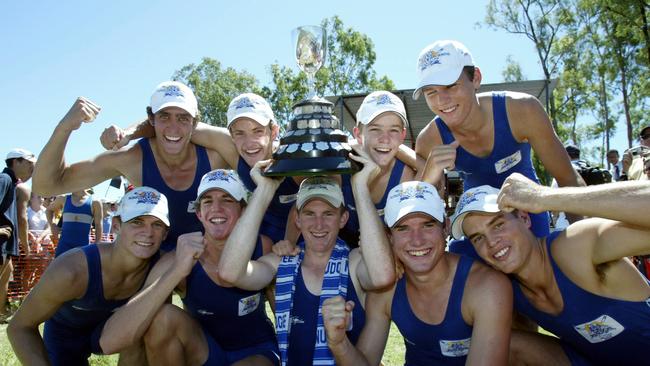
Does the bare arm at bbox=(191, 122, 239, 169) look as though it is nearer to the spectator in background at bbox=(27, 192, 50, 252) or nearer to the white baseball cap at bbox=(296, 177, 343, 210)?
the white baseball cap at bbox=(296, 177, 343, 210)

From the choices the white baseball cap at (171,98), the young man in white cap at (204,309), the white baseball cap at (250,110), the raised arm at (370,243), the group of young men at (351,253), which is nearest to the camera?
the group of young men at (351,253)

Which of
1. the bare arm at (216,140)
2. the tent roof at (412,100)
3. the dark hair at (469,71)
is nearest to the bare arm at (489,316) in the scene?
the dark hair at (469,71)

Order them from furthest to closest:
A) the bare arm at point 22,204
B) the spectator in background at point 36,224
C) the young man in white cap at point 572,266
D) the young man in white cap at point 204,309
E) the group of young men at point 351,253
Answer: the spectator in background at point 36,224 < the bare arm at point 22,204 < the young man in white cap at point 204,309 < the group of young men at point 351,253 < the young man in white cap at point 572,266

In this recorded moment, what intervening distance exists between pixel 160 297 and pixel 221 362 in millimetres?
771

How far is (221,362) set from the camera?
13.6 ft

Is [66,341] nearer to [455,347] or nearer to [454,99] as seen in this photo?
[455,347]

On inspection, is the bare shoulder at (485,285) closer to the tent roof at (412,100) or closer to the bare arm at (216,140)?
the bare arm at (216,140)

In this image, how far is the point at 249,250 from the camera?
154 inches

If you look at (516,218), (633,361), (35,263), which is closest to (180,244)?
(516,218)

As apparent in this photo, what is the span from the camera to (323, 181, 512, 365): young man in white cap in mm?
3284

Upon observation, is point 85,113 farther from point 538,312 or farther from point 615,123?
point 615,123

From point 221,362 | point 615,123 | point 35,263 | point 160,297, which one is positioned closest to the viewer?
point 160,297

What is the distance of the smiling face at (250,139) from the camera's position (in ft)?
15.2

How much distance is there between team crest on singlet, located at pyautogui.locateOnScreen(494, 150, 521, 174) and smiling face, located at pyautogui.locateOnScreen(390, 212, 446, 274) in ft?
3.53
